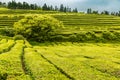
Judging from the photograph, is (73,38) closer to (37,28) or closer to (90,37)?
(90,37)

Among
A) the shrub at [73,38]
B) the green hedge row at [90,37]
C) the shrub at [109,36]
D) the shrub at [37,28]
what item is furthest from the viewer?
the shrub at [109,36]

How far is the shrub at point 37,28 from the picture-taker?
12175 centimetres

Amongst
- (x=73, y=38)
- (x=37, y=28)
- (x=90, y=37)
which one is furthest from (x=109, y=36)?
(x=37, y=28)

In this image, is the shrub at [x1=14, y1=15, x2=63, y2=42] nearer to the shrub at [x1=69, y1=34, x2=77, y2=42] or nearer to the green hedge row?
the green hedge row

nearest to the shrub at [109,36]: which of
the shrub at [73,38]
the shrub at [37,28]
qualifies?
the shrub at [73,38]

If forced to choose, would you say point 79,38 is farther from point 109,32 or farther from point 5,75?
point 5,75

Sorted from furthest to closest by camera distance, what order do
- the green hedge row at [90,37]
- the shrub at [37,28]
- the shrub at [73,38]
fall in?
the shrub at [73,38], the green hedge row at [90,37], the shrub at [37,28]

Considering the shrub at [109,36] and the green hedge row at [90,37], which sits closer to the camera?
the green hedge row at [90,37]

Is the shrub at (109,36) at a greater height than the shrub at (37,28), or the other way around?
the shrub at (37,28)

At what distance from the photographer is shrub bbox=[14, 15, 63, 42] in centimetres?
12175

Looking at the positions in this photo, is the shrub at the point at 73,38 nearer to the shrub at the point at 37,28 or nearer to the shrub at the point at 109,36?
the shrub at the point at 37,28

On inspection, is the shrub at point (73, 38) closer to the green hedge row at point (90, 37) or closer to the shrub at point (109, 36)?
the green hedge row at point (90, 37)

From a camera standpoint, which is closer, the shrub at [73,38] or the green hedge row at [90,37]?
the green hedge row at [90,37]

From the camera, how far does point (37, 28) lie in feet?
405
